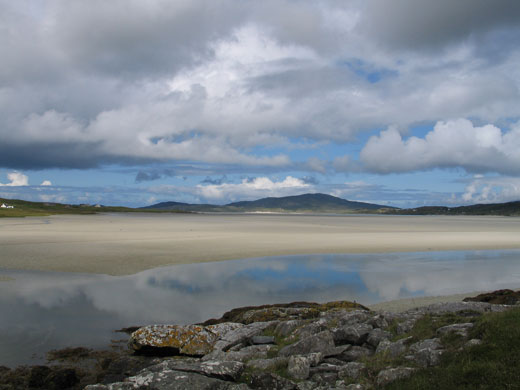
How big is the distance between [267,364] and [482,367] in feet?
Answer: 14.5

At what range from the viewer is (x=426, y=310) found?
43.2 ft

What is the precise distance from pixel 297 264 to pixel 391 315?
57.3 ft

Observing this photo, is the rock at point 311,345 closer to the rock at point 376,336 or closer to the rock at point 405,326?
the rock at point 376,336

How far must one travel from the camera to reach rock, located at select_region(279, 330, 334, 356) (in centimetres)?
974

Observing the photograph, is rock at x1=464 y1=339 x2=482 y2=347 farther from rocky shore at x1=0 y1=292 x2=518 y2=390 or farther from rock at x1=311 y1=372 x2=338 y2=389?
rock at x1=311 y1=372 x2=338 y2=389

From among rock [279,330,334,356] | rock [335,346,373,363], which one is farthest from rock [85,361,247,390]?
rock [335,346,373,363]

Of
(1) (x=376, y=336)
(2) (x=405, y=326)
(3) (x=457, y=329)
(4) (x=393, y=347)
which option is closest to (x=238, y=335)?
(1) (x=376, y=336)

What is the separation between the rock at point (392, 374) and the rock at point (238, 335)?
496 cm

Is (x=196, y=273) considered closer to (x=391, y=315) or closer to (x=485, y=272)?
(x=391, y=315)

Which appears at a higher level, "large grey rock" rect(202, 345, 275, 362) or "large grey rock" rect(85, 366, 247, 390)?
"large grey rock" rect(85, 366, 247, 390)

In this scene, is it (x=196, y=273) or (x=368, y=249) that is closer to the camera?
(x=196, y=273)

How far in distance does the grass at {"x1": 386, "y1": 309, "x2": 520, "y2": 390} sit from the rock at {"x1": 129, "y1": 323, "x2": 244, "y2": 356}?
613cm

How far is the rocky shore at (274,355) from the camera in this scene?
800cm

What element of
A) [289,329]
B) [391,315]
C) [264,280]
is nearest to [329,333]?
[289,329]
